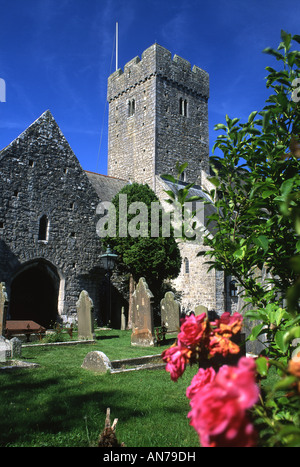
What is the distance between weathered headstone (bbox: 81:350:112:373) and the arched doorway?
27.9 ft

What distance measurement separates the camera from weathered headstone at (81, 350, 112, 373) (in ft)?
20.7

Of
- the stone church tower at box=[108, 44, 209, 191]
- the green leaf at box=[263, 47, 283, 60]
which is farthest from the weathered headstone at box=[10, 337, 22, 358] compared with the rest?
the stone church tower at box=[108, 44, 209, 191]

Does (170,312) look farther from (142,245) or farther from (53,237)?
(53,237)

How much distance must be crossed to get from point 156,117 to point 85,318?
1718 centimetres

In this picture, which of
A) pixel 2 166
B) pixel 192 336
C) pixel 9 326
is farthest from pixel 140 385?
pixel 2 166

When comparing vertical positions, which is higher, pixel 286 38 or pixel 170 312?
pixel 286 38

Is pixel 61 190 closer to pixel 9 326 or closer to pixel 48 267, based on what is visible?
pixel 48 267

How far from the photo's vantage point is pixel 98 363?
21.1 feet

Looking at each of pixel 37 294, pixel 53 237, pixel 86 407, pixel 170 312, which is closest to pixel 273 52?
pixel 86 407

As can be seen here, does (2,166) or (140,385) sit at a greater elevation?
(2,166)

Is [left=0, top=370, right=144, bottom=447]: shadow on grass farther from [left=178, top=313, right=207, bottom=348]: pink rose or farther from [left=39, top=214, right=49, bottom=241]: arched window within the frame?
[left=39, top=214, right=49, bottom=241]: arched window

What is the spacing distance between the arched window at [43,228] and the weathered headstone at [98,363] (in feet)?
29.8

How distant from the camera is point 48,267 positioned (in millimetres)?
14750

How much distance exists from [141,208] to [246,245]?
15.3 meters
